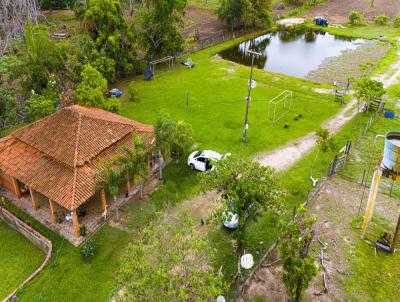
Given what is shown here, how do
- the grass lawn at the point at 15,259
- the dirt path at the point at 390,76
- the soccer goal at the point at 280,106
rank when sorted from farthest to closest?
the dirt path at the point at 390,76 < the soccer goal at the point at 280,106 < the grass lawn at the point at 15,259

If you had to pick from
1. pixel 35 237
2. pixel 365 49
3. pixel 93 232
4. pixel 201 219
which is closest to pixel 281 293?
pixel 201 219

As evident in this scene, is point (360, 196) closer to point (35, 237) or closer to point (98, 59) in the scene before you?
point (35, 237)

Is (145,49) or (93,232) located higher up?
(145,49)

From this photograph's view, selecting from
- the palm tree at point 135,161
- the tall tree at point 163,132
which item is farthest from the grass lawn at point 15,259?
the tall tree at point 163,132

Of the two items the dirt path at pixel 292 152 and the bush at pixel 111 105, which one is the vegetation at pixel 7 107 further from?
the dirt path at pixel 292 152

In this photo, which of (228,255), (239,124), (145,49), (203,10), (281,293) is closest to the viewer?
(281,293)

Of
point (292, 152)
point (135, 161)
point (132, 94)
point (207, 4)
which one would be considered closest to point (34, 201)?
point (135, 161)
